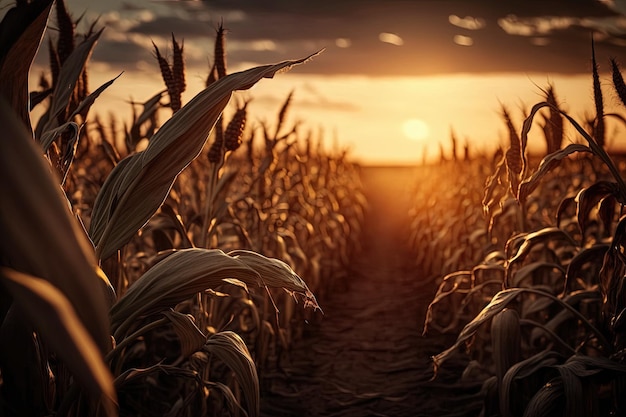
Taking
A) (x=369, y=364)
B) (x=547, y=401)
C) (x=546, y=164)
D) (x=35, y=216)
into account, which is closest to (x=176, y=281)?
(x=35, y=216)

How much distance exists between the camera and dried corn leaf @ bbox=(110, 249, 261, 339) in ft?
3.36

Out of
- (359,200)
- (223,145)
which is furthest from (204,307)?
(359,200)

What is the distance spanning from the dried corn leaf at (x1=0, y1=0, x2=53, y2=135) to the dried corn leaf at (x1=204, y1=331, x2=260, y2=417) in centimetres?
61

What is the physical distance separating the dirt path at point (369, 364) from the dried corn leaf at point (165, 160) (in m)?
1.95

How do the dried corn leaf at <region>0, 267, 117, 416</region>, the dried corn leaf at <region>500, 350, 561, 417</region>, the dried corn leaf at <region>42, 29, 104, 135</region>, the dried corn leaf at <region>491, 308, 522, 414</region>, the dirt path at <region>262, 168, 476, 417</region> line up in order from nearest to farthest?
1. the dried corn leaf at <region>0, 267, 117, 416</region>
2. the dried corn leaf at <region>42, 29, 104, 135</region>
3. the dried corn leaf at <region>500, 350, 561, 417</region>
4. the dried corn leaf at <region>491, 308, 522, 414</region>
5. the dirt path at <region>262, 168, 476, 417</region>

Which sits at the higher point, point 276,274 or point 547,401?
point 276,274

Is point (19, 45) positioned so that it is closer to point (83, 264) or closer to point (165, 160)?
point (165, 160)

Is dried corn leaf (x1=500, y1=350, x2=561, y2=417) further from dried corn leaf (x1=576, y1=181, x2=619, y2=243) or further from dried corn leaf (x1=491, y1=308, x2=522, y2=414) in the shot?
dried corn leaf (x1=576, y1=181, x2=619, y2=243)

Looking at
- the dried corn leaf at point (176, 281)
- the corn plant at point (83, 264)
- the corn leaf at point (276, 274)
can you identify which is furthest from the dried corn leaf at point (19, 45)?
the corn leaf at point (276, 274)

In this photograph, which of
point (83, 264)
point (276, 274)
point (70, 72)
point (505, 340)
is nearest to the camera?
point (83, 264)

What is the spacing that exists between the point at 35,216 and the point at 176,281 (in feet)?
1.37

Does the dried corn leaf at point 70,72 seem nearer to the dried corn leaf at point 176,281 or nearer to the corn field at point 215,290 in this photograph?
the corn field at point 215,290

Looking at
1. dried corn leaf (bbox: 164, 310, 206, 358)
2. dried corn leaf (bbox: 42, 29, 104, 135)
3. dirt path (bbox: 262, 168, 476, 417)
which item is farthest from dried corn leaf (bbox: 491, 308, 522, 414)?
dried corn leaf (bbox: 42, 29, 104, 135)

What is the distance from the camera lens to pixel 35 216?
0.63 m
